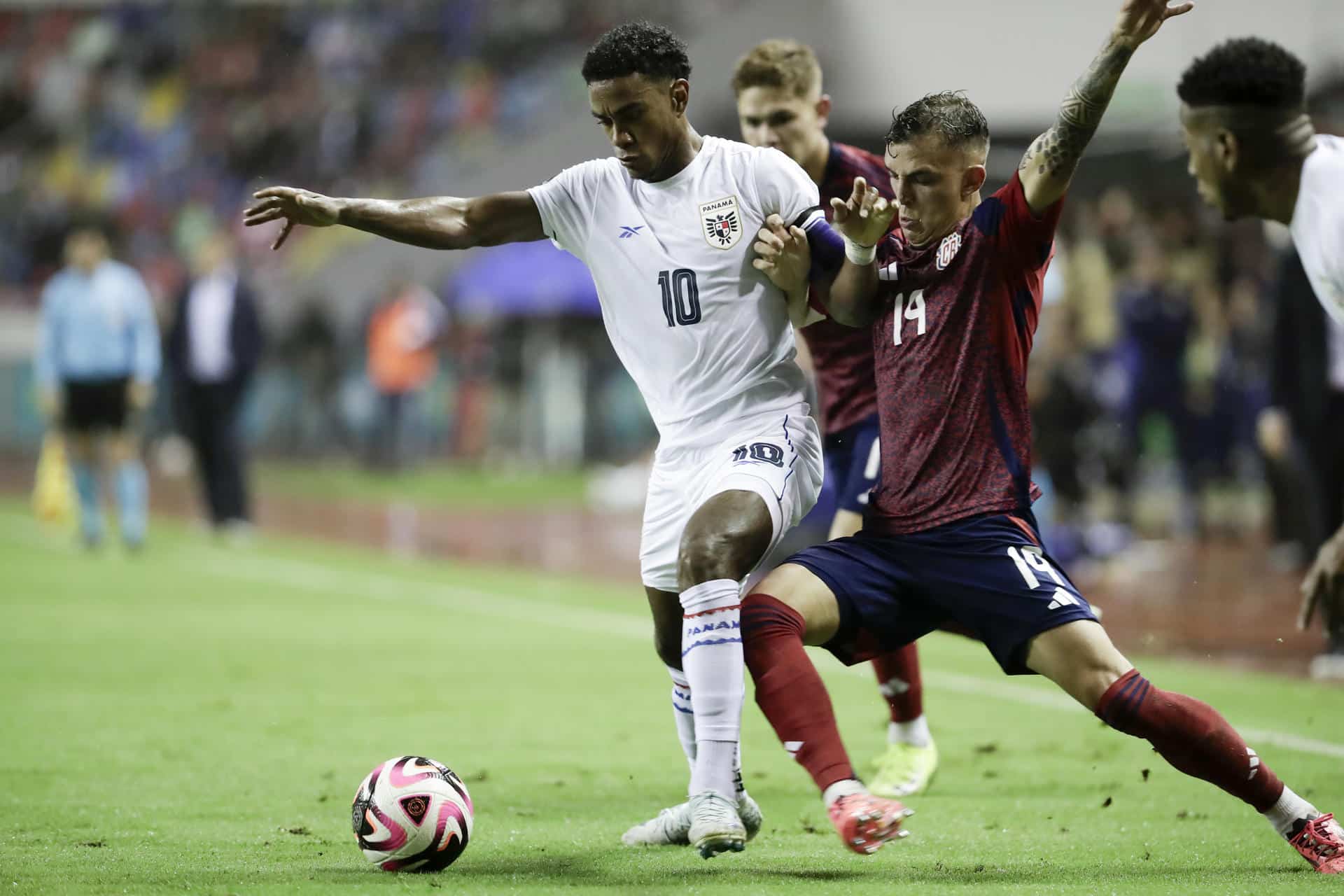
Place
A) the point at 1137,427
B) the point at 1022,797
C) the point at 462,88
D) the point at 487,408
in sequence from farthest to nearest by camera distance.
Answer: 1. the point at 462,88
2. the point at 487,408
3. the point at 1137,427
4. the point at 1022,797

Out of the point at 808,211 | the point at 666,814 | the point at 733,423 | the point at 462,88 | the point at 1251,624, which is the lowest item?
the point at 1251,624

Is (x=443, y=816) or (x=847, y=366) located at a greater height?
(x=847, y=366)

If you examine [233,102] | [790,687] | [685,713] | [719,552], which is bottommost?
[685,713]

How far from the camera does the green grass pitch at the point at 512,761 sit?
5.05 metres

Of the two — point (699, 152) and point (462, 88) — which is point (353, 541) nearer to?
point (699, 152)

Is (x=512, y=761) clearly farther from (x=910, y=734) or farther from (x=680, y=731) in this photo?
(x=680, y=731)

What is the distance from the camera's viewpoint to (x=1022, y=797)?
6.46 metres

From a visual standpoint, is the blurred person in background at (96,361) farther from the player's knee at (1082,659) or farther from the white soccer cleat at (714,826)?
the player's knee at (1082,659)

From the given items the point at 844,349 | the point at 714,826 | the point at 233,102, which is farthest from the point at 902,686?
the point at 233,102

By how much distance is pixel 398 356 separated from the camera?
26.0 m

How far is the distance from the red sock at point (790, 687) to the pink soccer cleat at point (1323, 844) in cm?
130

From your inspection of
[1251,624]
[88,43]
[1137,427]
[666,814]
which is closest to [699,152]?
[666,814]

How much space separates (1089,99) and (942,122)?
0.43 metres

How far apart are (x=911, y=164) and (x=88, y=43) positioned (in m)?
34.6
